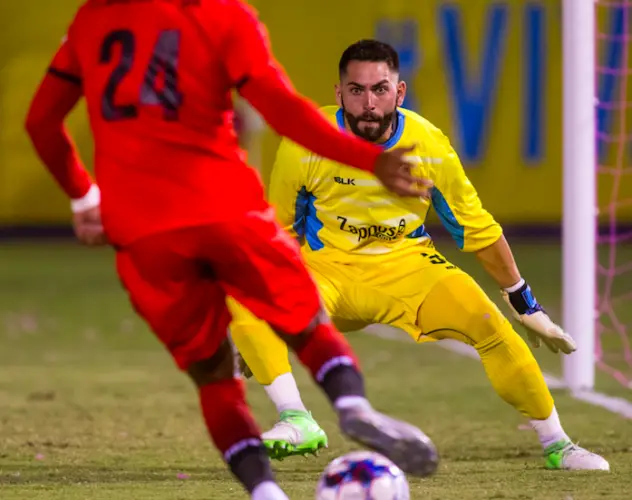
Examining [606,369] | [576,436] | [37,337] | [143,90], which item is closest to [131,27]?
[143,90]

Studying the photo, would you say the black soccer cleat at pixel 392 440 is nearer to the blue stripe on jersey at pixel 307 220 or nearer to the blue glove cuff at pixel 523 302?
the blue glove cuff at pixel 523 302

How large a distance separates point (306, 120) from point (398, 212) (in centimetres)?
203

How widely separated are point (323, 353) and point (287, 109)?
2.26ft

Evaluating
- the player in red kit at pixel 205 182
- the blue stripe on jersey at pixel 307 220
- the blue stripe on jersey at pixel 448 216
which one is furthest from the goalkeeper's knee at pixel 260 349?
the player in red kit at pixel 205 182

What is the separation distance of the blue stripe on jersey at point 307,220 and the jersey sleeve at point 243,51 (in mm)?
2011

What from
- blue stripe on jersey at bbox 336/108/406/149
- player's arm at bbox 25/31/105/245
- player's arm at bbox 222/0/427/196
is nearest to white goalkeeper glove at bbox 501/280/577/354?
blue stripe on jersey at bbox 336/108/406/149

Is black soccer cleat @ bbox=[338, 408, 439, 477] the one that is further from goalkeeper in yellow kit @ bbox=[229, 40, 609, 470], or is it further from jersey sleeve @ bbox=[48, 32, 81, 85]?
goalkeeper in yellow kit @ bbox=[229, 40, 609, 470]

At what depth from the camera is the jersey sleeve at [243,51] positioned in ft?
12.9

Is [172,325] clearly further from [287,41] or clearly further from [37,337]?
[287,41]

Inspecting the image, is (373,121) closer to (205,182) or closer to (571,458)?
(571,458)

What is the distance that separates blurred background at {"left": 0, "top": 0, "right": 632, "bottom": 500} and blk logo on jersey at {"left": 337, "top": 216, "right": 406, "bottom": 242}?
92 cm

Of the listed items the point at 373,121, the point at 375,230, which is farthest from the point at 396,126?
the point at 375,230

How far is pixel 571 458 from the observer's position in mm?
5496

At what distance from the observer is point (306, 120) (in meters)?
3.92
